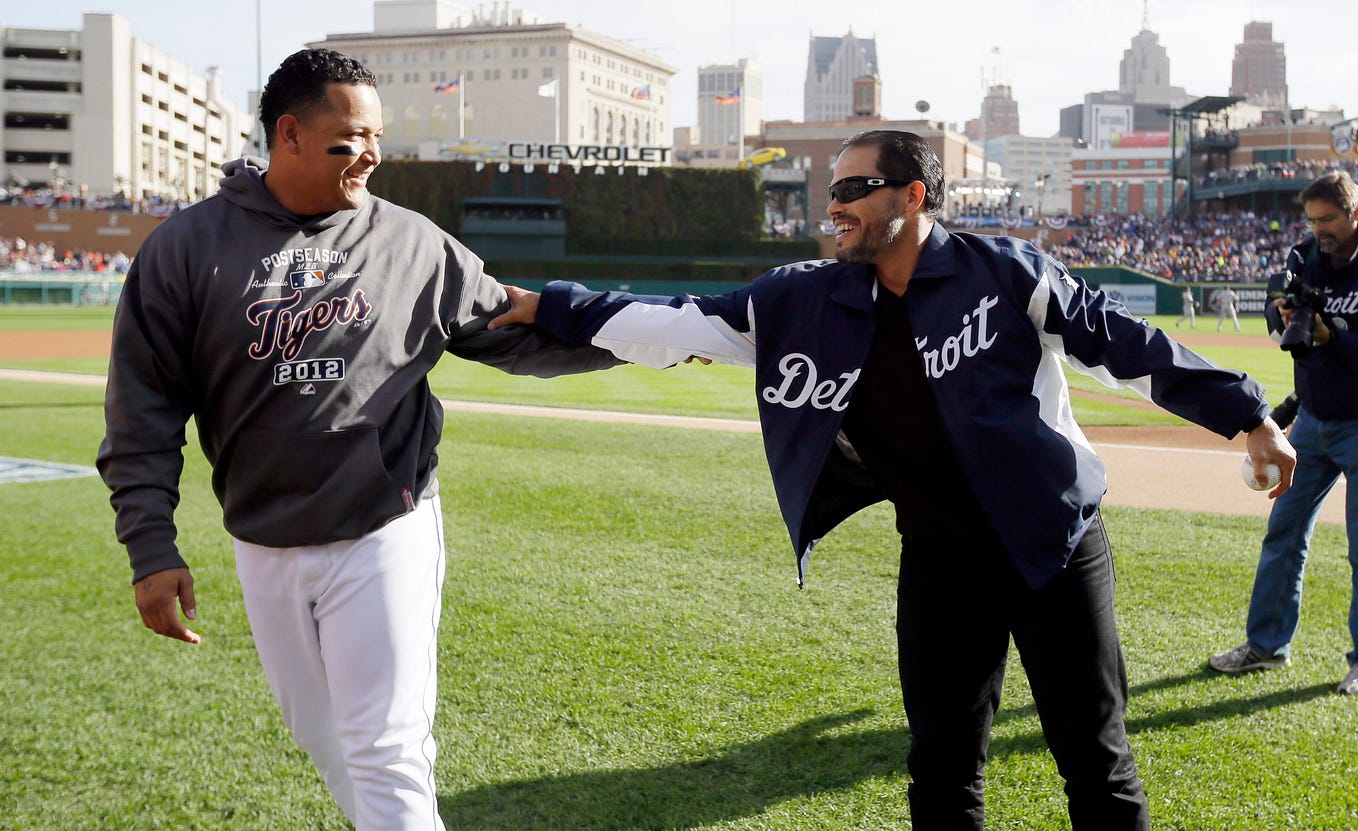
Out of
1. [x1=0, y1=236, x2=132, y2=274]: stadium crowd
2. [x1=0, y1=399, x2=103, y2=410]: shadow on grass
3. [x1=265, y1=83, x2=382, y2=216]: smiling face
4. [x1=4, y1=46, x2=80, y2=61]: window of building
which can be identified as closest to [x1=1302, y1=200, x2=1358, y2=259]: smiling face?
[x1=265, y1=83, x2=382, y2=216]: smiling face

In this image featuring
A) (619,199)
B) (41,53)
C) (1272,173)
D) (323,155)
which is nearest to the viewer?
(323,155)

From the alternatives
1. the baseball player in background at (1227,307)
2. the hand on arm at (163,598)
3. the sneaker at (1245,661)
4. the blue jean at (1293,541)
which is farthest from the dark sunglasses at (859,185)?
the baseball player in background at (1227,307)

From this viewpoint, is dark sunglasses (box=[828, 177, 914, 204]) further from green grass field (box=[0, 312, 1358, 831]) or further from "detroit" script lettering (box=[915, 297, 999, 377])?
green grass field (box=[0, 312, 1358, 831])

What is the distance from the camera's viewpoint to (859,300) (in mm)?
3107

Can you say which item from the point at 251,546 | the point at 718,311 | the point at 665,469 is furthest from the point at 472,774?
the point at 665,469

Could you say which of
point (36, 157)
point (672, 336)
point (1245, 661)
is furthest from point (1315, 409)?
point (36, 157)

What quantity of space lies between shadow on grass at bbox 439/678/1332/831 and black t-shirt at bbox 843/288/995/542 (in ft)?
4.86

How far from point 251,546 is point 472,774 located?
5.99 ft

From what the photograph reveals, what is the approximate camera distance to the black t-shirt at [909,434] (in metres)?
3.09

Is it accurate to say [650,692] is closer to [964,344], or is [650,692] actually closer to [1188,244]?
[964,344]

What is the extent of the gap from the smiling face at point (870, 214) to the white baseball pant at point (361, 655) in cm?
141

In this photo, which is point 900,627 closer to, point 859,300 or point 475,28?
point 859,300

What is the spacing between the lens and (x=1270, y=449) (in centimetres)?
303

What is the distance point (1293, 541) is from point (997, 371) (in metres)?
3.22
